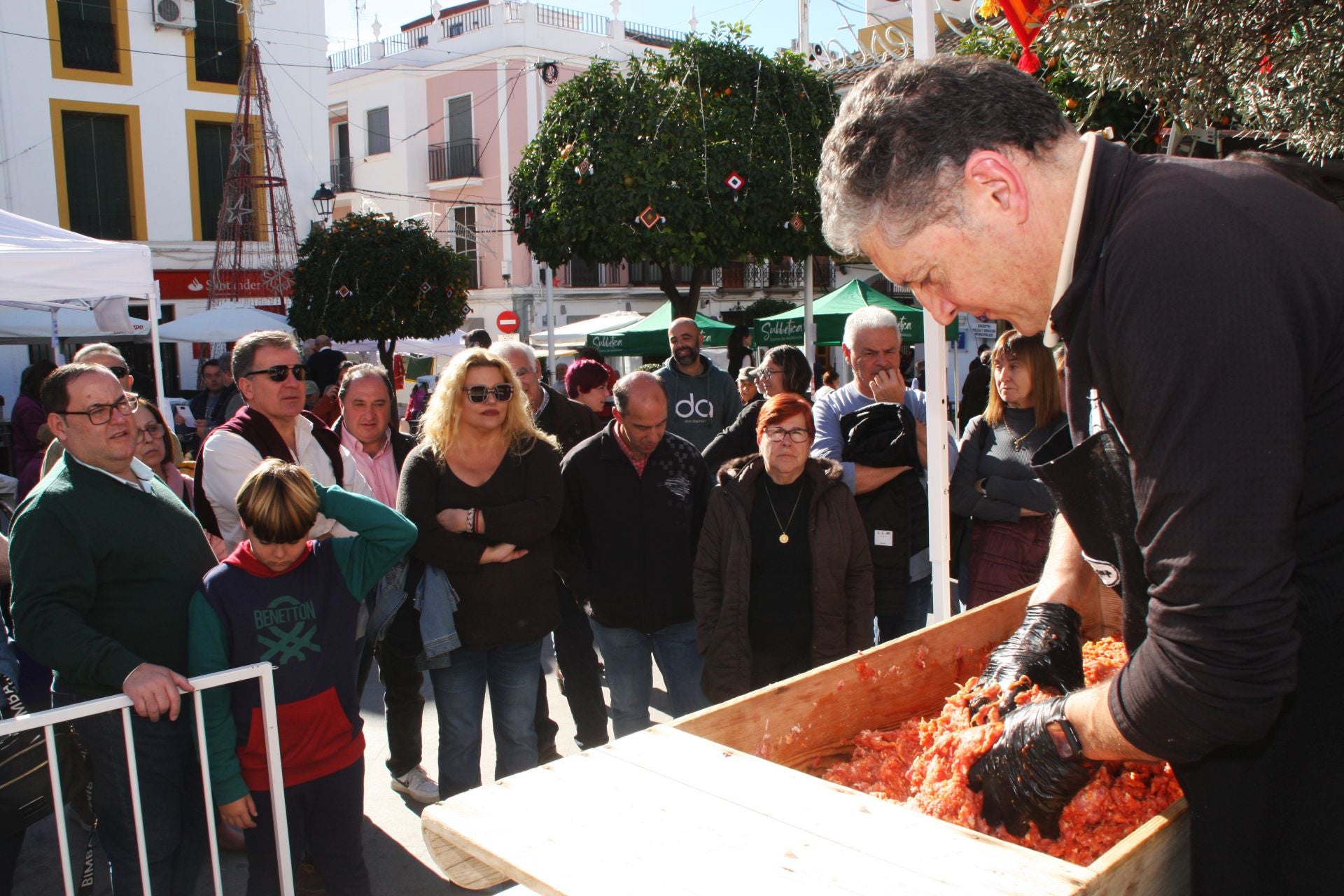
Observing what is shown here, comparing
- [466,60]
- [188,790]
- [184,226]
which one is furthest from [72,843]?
[466,60]

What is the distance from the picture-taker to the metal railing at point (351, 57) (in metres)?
31.7

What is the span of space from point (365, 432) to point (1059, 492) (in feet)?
12.8

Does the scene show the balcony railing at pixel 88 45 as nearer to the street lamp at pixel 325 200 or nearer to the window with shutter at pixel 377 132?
the street lamp at pixel 325 200

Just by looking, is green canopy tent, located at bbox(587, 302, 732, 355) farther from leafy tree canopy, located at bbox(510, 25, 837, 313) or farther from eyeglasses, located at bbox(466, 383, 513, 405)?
eyeglasses, located at bbox(466, 383, 513, 405)

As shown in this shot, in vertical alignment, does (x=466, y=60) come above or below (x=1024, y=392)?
above

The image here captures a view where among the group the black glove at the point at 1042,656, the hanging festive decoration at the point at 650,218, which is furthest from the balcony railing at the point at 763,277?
the black glove at the point at 1042,656

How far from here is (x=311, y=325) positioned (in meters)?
16.6

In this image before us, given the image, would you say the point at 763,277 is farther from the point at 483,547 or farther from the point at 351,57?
the point at 483,547

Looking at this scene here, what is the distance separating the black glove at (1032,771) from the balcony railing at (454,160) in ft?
97.5

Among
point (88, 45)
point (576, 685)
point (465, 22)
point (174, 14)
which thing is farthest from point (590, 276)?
point (576, 685)

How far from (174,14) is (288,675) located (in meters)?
24.1

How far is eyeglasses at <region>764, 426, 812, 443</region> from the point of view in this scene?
4.09 m

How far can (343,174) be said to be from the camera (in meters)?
32.4

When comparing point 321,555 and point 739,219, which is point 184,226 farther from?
point 321,555
